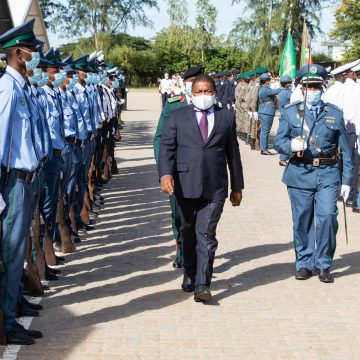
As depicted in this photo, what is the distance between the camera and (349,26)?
158ft

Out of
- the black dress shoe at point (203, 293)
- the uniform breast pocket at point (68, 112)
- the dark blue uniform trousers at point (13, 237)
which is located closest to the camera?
the dark blue uniform trousers at point (13, 237)

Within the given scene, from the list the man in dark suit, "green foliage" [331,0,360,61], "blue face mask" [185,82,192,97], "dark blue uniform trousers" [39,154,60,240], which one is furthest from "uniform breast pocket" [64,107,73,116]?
"green foliage" [331,0,360,61]

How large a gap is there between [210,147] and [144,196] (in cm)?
662

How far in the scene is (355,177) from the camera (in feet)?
42.5

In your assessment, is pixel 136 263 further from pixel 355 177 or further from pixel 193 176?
pixel 355 177

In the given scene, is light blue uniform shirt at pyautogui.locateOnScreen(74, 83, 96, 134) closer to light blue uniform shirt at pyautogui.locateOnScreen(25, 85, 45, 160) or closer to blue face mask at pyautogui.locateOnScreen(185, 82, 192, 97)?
blue face mask at pyautogui.locateOnScreen(185, 82, 192, 97)

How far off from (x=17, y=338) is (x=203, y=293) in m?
1.74

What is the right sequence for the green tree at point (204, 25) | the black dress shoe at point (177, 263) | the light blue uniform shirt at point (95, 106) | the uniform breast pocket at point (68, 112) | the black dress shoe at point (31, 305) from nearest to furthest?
the black dress shoe at point (31, 305), the black dress shoe at point (177, 263), the uniform breast pocket at point (68, 112), the light blue uniform shirt at point (95, 106), the green tree at point (204, 25)

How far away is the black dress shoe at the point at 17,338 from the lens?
6086mm

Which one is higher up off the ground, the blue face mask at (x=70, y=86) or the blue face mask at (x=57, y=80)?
the blue face mask at (x=57, y=80)

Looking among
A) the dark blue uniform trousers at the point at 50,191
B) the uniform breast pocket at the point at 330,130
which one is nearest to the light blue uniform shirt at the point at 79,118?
the dark blue uniform trousers at the point at 50,191

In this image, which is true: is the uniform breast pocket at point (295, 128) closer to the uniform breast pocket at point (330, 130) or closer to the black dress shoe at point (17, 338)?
the uniform breast pocket at point (330, 130)

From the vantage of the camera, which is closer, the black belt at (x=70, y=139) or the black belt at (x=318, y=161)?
the black belt at (x=318, y=161)

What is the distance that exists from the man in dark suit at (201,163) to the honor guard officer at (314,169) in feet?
3.25
